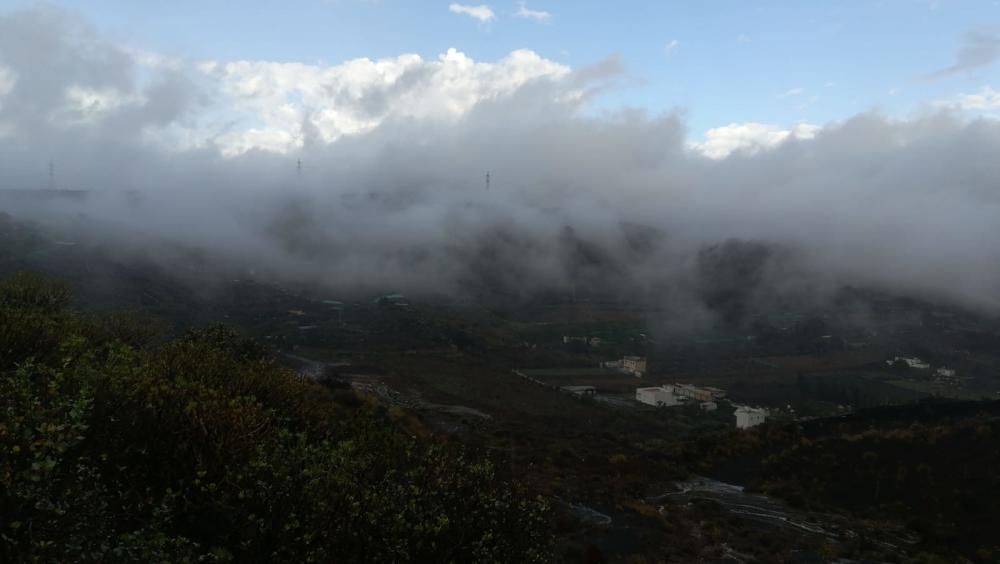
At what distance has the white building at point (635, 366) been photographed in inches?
4592

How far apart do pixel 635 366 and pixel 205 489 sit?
114 meters

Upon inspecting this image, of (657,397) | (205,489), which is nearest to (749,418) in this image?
(657,397)

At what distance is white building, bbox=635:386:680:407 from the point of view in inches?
3465

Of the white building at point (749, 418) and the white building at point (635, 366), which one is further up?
the white building at point (749, 418)

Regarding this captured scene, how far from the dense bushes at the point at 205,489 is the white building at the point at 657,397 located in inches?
3091

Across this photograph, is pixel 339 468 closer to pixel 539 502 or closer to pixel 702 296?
pixel 539 502

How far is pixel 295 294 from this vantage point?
160 m

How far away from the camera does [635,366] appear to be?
119m

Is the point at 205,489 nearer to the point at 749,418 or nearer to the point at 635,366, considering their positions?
the point at 749,418

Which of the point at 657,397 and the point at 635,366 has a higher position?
the point at 657,397

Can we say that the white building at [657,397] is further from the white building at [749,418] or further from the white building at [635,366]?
the white building at [635,366]

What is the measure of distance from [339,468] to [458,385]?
2867 inches

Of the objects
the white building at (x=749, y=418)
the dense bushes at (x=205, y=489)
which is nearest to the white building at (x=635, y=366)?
the white building at (x=749, y=418)

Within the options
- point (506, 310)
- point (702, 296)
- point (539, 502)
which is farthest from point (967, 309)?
point (539, 502)
